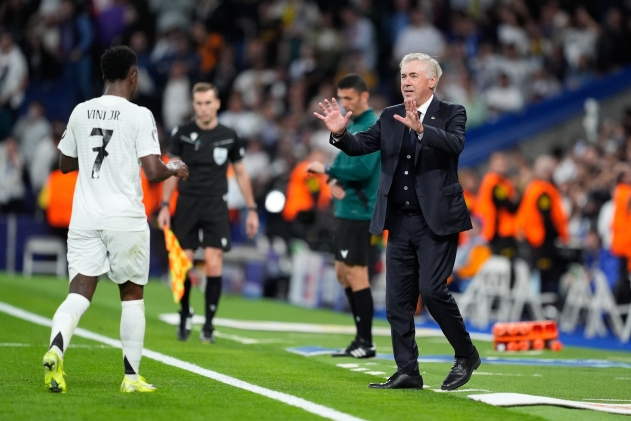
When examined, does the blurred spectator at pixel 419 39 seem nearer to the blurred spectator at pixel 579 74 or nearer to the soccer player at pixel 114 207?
the blurred spectator at pixel 579 74

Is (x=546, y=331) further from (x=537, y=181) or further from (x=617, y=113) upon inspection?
(x=617, y=113)

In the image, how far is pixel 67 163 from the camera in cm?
756

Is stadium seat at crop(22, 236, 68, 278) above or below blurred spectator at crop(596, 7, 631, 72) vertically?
below

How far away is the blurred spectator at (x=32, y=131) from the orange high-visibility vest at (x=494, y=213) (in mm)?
9442

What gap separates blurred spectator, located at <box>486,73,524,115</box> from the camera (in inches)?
880

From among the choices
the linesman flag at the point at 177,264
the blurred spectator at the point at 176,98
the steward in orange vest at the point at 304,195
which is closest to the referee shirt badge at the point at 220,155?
the linesman flag at the point at 177,264

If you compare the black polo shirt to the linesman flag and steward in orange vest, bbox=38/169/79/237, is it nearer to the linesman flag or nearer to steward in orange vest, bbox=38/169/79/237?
the linesman flag

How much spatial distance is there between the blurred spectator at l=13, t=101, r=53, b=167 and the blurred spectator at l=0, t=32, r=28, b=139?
Answer: 0.31 metres

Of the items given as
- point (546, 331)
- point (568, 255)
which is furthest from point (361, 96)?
Result: point (568, 255)

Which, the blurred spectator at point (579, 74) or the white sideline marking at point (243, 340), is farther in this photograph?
the blurred spectator at point (579, 74)

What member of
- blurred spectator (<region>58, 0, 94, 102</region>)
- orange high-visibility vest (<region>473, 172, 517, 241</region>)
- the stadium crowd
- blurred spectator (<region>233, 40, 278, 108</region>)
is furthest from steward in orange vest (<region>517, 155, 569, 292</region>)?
blurred spectator (<region>58, 0, 94, 102</region>)

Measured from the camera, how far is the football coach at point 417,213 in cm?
797

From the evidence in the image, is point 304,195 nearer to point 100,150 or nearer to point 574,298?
point 574,298

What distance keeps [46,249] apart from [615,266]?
34.8ft
